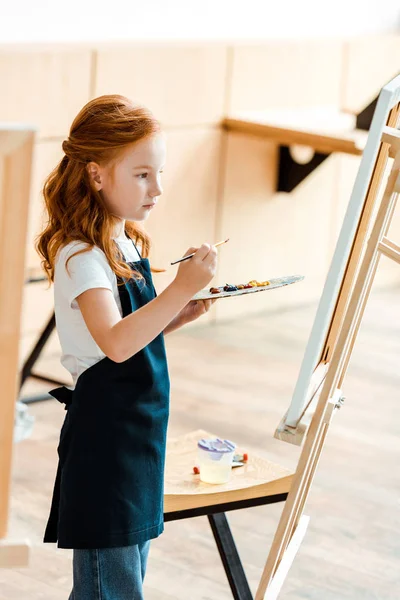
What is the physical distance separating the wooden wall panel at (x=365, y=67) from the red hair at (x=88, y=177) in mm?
3858

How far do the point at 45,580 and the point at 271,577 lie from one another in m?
1.08

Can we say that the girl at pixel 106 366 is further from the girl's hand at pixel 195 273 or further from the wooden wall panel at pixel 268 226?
the wooden wall panel at pixel 268 226

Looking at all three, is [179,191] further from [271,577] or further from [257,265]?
[271,577]

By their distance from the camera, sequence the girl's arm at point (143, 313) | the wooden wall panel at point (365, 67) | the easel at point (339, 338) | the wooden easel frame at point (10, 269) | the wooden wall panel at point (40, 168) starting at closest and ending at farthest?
the wooden easel frame at point (10, 269) < the easel at point (339, 338) < the girl's arm at point (143, 313) < the wooden wall panel at point (40, 168) < the wooden wall panel at point (365, 67)

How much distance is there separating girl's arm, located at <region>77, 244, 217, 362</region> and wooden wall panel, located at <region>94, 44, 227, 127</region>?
2.78m

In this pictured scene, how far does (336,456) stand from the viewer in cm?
351

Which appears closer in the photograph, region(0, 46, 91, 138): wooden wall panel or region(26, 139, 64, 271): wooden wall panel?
region(0, 46, 91, 138): wooden wall panel

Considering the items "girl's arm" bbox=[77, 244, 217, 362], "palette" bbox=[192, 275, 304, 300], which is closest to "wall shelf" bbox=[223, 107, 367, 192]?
"palette" bbox=[192, 275, 304, 300]

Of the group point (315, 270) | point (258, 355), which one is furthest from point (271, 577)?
point (315, 270)

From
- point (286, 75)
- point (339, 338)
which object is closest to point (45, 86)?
point (286, 75)

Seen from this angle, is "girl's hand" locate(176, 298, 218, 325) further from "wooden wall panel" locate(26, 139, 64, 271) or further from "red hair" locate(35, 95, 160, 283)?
"wooden wall panel" locate(26, 139, 64, 271)

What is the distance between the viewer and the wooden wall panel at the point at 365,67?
5.53 m

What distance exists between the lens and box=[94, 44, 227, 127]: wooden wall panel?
4328 millimetres

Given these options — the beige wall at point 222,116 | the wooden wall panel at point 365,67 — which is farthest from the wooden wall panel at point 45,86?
the wooden wall panel at point 365,67
